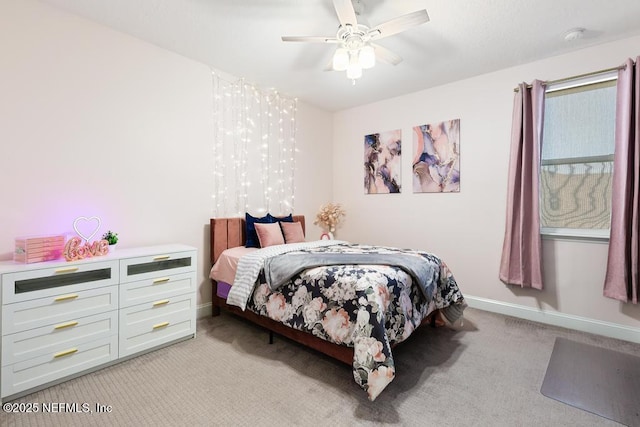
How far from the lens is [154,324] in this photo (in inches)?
91.7

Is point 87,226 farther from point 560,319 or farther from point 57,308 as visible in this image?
point 560,319

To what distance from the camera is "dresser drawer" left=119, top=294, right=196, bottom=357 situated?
7.14ft

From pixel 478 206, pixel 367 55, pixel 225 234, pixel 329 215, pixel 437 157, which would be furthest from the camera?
pixel 329 215

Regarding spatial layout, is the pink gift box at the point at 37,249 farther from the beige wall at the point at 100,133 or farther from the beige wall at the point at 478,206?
the beige wall at the point at 478,206

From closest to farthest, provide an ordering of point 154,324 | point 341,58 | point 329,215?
point 341,58, point 154,324, point 329,215

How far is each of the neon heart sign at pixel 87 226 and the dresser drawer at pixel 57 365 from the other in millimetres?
800

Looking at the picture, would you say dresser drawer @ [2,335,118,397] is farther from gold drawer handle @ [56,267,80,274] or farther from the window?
the window

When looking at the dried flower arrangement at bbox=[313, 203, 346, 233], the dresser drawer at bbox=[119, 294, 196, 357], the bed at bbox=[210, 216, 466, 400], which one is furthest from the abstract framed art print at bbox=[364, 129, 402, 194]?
the dresser drawer at bbox=[119, 294, 196, 357]

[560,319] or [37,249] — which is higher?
[37,249]

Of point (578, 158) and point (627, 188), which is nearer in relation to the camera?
point (627, 188)

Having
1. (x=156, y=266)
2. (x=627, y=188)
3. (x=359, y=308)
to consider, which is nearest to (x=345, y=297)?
(x=359, y=308)

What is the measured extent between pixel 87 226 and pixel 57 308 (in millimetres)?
740

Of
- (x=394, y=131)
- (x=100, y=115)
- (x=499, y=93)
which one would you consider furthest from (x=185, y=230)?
(x=499, y=93)

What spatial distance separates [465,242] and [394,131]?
173 centimetres
